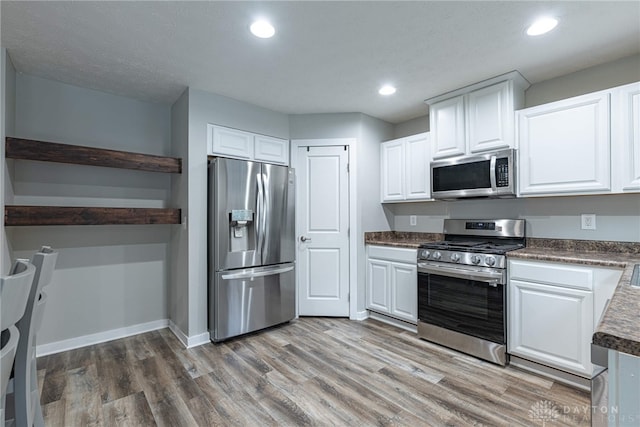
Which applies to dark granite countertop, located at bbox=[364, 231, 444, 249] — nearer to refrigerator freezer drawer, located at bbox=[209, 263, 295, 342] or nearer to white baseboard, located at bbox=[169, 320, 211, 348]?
refrigerator freezer drawer, located at bbox=[209, 263, 295, 342]

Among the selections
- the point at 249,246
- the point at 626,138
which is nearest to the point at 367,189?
the point at 249,246

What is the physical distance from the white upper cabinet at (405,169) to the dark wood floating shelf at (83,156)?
232cm

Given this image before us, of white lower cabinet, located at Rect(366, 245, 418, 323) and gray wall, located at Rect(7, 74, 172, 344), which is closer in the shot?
gray wall, located at Rect(7, 74, 172, 344)

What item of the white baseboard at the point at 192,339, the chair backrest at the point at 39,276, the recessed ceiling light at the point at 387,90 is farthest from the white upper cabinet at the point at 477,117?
the chair backrest at the point at 39,276

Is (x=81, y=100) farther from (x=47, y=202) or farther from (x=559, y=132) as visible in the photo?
(x=559, y=132)

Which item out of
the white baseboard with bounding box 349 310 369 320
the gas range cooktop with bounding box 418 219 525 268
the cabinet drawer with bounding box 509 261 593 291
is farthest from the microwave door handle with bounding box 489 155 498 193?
the white baseboard with bounding box 349 310 369 320

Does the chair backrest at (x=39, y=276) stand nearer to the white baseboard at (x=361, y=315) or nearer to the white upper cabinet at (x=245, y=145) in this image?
the white upper cabinet at (x=245, y=145)

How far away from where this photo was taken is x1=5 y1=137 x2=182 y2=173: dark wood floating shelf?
2.33m

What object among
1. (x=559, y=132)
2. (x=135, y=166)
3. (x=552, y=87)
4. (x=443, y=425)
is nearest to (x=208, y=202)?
(x=135, y=166)

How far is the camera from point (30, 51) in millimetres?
2229

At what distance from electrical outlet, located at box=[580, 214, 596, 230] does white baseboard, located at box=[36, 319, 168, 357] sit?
4.11 m

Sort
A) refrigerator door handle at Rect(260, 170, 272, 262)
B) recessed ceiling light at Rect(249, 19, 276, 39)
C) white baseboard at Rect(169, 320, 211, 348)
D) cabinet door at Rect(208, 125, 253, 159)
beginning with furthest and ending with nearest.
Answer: refrigerator door handle at Rect(260, 170, 272, 262), cabinet door at Rect(208, 125, 253, 159), white baseboard at Rect(169, 320, 211, 348), recessed ceiling light at Rect(249, 19, 276, 39)

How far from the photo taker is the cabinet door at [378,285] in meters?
3.33

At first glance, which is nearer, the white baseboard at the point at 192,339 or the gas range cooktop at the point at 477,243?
the gas range cooktop at the point at 477,243
